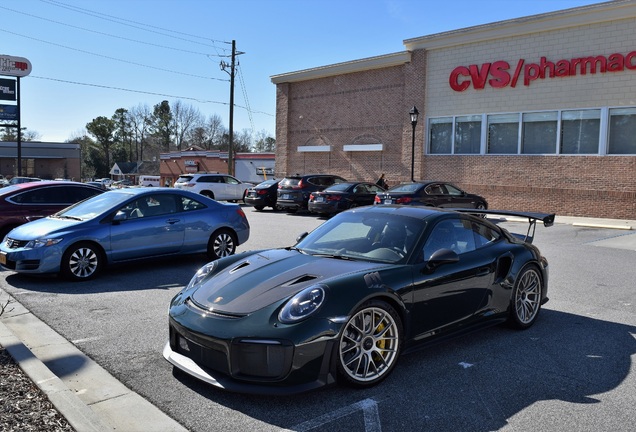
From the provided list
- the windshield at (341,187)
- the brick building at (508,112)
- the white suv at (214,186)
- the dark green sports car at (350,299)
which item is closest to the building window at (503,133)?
the brick building at (508,112)

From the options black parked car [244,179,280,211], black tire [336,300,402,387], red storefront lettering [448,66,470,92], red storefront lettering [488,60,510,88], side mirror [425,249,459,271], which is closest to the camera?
black tire [336,300,402,387]

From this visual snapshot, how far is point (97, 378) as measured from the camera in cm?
433

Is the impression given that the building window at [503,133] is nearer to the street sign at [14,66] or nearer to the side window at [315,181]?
the side window at [315,181]

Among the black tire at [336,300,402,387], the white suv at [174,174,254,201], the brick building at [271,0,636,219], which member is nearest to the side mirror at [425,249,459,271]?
the black tire at [336,300,402,387]

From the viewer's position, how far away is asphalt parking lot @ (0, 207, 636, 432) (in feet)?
11.9

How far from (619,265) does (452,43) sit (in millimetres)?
16831

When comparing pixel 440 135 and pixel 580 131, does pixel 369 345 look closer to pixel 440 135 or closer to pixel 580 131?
pixel 580 131

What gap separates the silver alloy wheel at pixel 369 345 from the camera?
4.04m

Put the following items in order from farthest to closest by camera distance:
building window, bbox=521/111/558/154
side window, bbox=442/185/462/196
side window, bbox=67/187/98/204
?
building window, bbox=521/111/558/154
side window, bbox=442/185/462/196
side window, bbox=67/187/98/204

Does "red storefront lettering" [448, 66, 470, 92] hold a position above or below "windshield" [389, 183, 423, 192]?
above

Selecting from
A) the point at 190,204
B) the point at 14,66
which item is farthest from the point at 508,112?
the point at 14,66

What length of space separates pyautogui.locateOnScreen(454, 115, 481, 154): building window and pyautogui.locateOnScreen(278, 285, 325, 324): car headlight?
72.1 feet

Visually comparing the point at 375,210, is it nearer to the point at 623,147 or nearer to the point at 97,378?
the point at 97,378

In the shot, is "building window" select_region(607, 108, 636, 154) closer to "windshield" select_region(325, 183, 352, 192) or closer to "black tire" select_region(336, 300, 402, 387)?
"windshield" select_region(325, 183, 352, 192)
